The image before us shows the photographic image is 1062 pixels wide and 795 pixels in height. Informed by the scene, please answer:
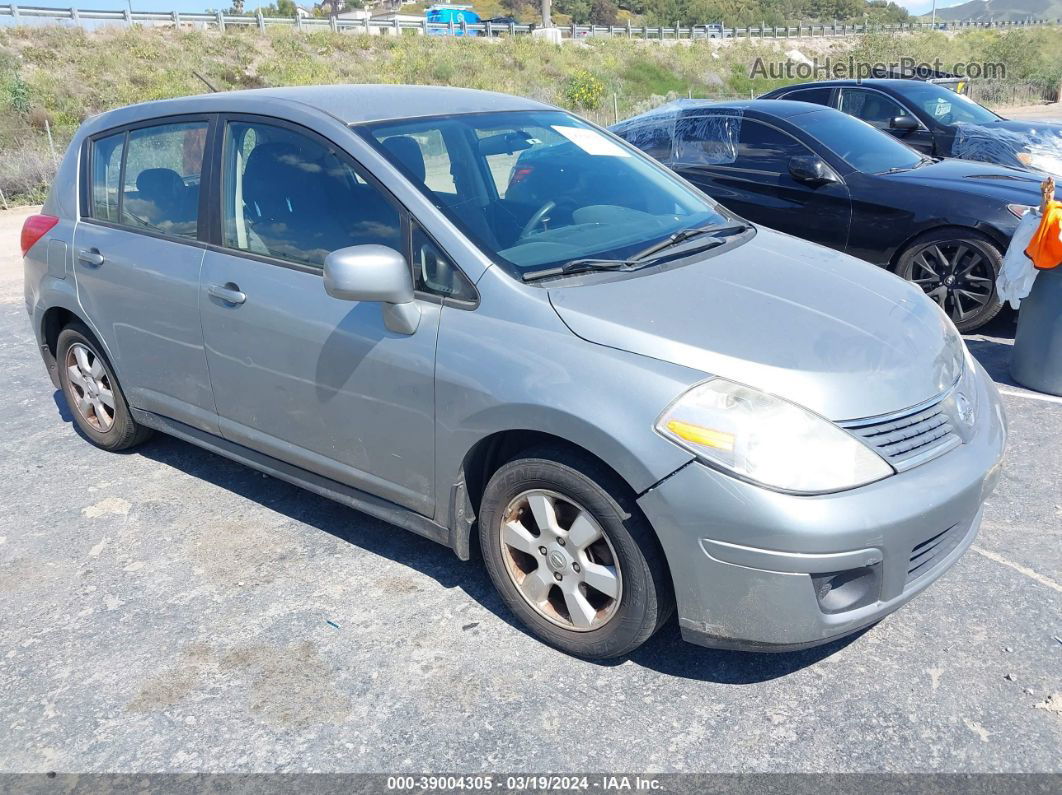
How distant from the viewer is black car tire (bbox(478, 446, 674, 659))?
8.80 feet

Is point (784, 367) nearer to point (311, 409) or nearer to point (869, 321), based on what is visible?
point (869, 321)

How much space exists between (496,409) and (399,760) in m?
1.08

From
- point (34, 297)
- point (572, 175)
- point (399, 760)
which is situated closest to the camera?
point (399, 760)

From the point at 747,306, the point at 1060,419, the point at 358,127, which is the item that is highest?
the point at 358,127

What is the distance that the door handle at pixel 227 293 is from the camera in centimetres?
356

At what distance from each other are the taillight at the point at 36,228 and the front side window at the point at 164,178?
61 centimetres

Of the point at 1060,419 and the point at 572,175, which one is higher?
the point at 572,175

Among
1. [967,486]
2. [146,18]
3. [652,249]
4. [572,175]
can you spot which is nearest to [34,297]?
[572,175]

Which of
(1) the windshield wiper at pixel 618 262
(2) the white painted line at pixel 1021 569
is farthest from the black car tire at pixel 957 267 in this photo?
(1) the windshield wiper at pixel 618 262

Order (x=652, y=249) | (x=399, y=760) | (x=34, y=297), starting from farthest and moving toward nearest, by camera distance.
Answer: (x=34, y=297), (x=652, y=249), (x=399, y=760)

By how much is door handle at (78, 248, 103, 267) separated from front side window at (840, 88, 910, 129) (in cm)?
855

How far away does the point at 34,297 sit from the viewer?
4.77m

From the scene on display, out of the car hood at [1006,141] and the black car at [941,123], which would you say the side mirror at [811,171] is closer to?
the black car at [941,123]

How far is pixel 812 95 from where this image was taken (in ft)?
34.3
